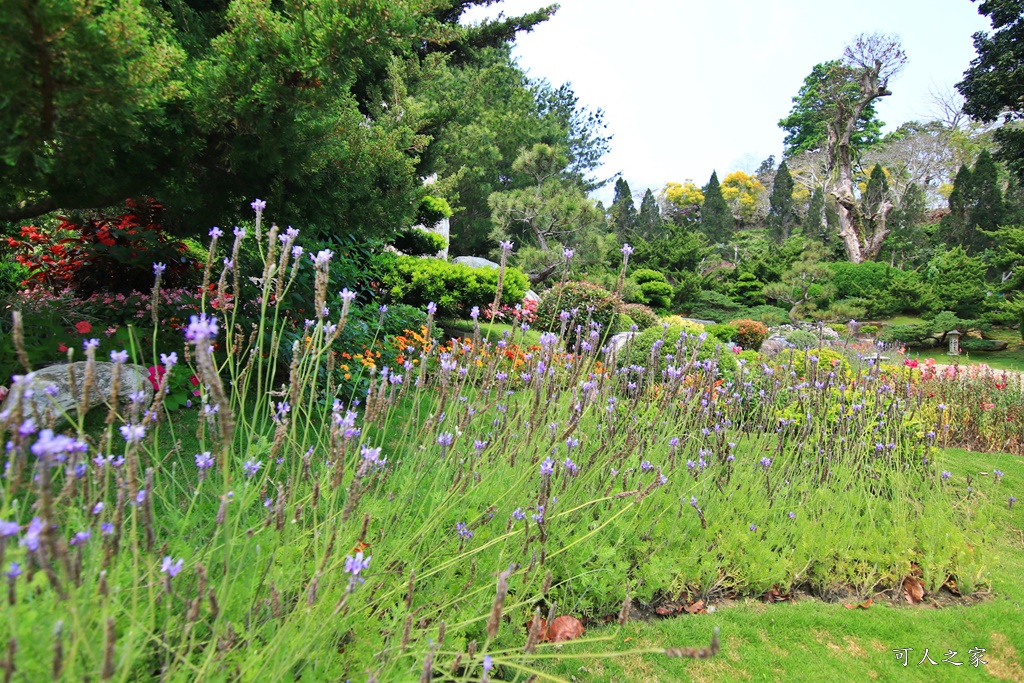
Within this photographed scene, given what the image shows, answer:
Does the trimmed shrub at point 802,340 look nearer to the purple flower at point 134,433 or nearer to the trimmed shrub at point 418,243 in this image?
the trimmed shrub at point 418,243

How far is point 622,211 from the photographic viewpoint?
38.8 meters

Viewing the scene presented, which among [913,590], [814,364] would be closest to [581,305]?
[814,364]

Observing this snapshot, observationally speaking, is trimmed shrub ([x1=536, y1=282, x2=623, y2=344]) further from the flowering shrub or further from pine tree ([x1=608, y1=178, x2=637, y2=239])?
pine tree ([x1=608, y1=178, x2=637, y2=239])

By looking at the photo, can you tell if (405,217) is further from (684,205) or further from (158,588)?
(684,205)

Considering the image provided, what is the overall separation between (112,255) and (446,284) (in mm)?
4808

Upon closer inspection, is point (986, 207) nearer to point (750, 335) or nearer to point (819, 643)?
point (750, 335)

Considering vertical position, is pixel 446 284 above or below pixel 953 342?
above

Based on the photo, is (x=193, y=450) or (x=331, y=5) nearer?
(x=331, y=5)

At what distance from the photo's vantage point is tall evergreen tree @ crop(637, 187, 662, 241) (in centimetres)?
3738

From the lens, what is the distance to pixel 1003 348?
52.1 feet

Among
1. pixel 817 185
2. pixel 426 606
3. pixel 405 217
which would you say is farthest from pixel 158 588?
pixel 817 185

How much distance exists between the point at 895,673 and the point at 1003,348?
59.5 ft

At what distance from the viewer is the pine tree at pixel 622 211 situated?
3734 centimetres

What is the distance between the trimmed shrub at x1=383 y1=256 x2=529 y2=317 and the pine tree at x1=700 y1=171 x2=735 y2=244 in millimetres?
30333
